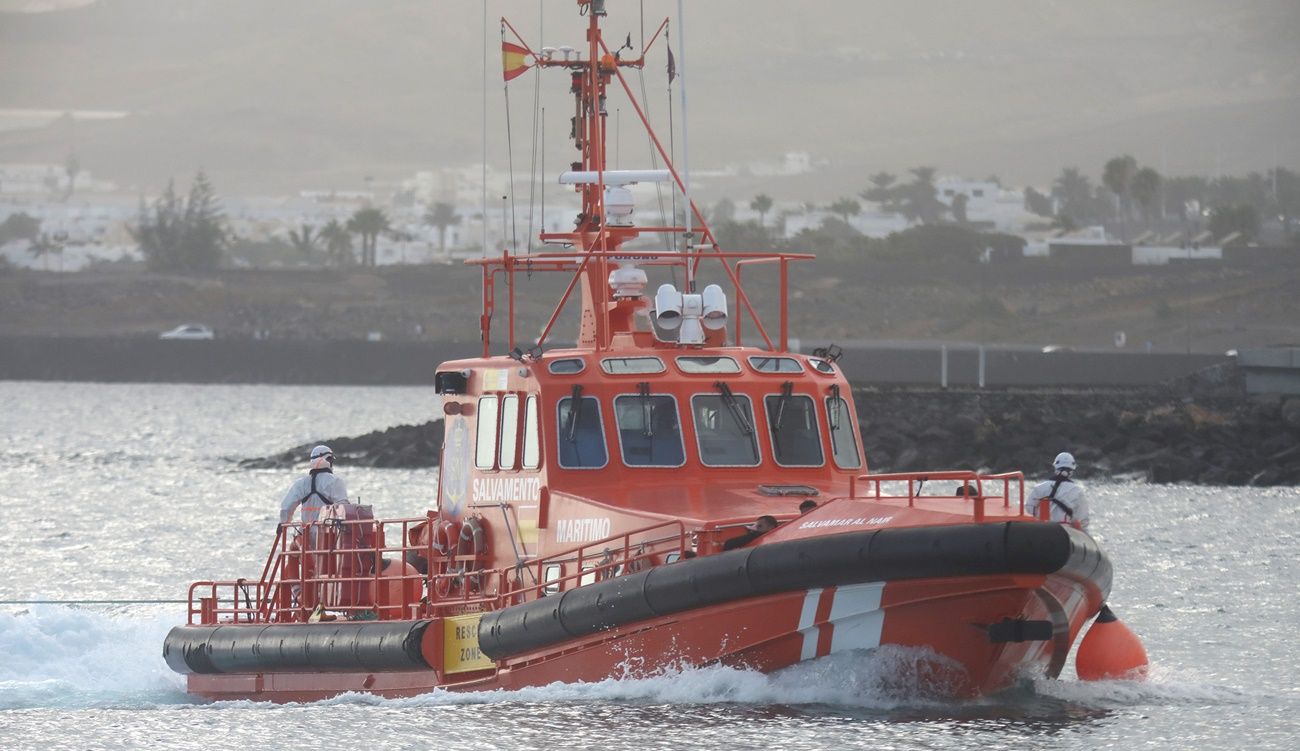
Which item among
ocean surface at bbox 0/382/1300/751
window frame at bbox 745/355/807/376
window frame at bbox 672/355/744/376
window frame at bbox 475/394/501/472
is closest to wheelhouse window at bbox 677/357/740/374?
window frame at bbox 672/355/744/376

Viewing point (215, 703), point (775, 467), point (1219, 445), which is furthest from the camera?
point (1219, 445)

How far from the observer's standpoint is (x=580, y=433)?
13.4 m

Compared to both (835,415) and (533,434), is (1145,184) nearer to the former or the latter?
(835,415)

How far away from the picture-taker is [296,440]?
53938 mm

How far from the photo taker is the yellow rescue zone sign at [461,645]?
43.2 feet

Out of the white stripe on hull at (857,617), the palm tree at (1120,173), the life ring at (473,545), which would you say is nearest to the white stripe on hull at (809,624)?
the white stripe on hull at (857,617)

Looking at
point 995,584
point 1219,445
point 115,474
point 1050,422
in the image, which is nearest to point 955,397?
point 1050,422

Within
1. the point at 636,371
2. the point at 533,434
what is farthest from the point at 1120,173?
the point at 533,434

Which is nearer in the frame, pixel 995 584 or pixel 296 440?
pixel 995 584

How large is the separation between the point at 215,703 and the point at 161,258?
15791 centimetres

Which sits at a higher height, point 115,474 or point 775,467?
point 775,467

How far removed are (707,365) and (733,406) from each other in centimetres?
34

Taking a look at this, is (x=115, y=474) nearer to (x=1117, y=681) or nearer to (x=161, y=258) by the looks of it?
(x=1117, y=681)

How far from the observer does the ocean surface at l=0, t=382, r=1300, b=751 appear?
1195cm
